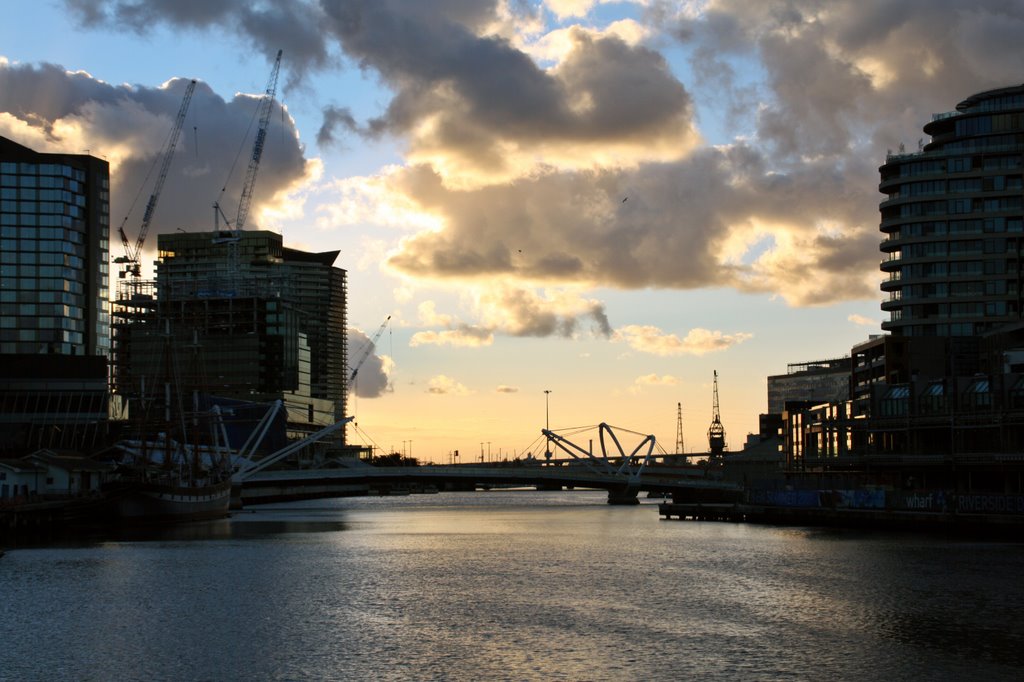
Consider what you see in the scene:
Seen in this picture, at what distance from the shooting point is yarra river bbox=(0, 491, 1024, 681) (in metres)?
52.1

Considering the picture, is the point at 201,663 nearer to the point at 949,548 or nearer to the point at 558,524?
the point at 949,548

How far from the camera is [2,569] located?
286 ft

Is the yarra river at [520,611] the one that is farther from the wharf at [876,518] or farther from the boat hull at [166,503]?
the boat hull at [166,503]

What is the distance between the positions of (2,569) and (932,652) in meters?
59.7

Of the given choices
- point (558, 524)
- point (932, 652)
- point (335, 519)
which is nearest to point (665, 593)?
point (932, 652)

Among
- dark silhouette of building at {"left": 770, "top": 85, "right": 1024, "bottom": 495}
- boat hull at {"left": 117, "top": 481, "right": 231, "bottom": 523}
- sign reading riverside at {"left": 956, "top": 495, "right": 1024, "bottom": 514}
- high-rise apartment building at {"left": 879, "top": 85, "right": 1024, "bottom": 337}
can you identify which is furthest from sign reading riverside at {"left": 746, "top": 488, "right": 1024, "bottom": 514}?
boat hull at {"left": 117, "top": 481, "right": 231, "bottom": 523}

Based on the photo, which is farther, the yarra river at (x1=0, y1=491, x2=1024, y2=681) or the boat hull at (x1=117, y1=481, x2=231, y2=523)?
the boat hull at (x1=117, y1=481, x2=231, y2=523)

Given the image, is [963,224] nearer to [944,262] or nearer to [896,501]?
[944,262]

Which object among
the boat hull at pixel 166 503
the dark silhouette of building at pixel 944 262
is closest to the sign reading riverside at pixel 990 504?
the dark silhouette of building at pixel 944 262

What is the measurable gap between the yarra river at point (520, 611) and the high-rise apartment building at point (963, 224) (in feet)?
221

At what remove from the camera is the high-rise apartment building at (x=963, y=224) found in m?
170

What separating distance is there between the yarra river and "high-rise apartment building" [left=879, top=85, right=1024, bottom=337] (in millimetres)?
67356

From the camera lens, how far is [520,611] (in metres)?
67.8

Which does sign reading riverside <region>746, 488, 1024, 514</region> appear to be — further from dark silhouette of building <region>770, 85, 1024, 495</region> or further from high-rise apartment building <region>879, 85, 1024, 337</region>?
high-rise apartment building <region>879, 85, 1024, 337</region>
